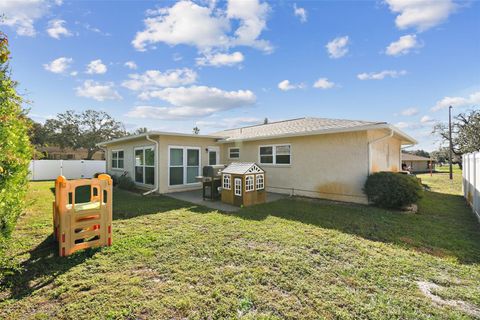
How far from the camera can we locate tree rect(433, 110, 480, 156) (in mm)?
24453

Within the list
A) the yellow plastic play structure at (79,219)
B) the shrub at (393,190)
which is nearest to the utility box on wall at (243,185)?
the shrub at (393,190)

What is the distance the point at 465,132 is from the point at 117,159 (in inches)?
1434

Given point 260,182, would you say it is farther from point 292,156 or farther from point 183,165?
point 183,165

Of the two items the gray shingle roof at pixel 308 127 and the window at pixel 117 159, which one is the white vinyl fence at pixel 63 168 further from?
the gray shingle roof at pixel 308 127

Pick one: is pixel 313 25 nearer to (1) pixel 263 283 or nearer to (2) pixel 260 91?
(2) pixel 260 91

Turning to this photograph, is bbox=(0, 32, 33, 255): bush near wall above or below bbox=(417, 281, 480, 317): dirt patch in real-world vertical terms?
above

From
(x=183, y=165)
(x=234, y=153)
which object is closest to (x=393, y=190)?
(x=234, y=153)

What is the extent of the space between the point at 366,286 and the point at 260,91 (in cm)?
1317

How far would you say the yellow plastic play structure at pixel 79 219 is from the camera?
12.4ft

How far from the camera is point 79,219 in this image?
4023mm

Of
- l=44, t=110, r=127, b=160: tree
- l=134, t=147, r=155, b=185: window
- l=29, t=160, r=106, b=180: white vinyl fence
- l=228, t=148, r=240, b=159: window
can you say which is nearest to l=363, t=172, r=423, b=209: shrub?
l=228, t=148, r=240, b=159: window

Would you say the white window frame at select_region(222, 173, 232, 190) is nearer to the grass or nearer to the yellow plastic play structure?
the grass

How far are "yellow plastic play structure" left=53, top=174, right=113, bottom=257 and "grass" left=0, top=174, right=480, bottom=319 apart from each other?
0.67ft

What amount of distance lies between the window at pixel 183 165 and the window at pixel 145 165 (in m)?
0.94
